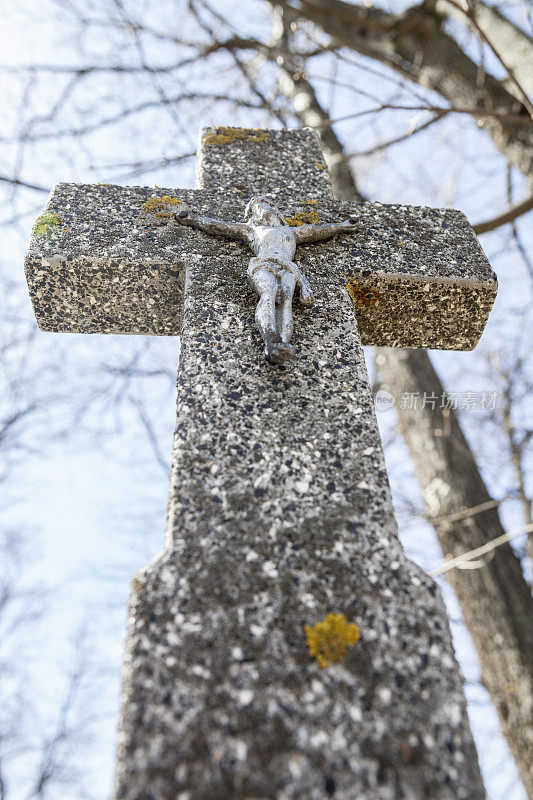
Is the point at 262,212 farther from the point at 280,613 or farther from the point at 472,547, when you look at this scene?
the point at 472,547

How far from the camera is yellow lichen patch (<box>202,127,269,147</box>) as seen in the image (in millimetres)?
2623

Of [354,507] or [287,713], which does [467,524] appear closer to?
[354,507]

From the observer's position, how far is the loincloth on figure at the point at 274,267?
Result: 198 cm

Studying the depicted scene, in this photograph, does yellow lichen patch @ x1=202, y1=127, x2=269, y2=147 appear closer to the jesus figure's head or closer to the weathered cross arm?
the weathered cross arm

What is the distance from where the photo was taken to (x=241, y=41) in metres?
6.07

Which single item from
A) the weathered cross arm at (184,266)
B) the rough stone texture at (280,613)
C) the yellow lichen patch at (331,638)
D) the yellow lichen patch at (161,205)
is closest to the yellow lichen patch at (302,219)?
the weathered cross arm at (184,266)

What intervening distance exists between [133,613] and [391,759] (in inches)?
22.7

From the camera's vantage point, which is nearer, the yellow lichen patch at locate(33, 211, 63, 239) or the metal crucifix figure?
the metal crucifix figure

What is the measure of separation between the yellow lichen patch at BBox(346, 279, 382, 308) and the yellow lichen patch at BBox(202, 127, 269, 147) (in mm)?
918

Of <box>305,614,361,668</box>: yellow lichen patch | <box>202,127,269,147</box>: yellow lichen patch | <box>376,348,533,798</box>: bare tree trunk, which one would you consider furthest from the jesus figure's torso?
<box>376,348,533,798</box>: bare tree trunk

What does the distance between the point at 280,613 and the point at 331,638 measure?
0.38 feet

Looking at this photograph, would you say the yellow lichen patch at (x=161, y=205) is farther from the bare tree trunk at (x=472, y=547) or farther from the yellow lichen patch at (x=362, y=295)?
the bare tree trunk at (x=472, y=547)

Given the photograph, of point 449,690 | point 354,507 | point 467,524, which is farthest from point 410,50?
point 449,690

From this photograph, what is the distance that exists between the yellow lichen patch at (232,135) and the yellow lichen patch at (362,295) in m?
0.92
